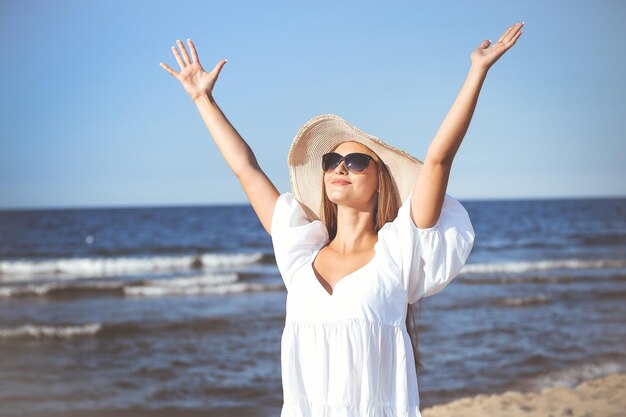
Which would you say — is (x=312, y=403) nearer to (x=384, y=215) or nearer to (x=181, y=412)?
(x=384, y=215)

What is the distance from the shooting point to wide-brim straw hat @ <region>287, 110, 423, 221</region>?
271 centimetres

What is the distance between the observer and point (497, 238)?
98.7ft

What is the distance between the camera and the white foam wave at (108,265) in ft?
64.9

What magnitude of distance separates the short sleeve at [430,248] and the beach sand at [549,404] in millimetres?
3970

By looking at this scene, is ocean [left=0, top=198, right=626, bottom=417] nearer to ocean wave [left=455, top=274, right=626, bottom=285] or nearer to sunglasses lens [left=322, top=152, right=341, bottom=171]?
ocean wave [left=455, top=274, right=626, bottom=285]

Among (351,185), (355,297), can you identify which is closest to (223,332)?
(351,185)

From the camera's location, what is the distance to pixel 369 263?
2.52 metres

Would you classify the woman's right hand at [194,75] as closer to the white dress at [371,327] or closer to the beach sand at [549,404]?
the white dress at [371,327]

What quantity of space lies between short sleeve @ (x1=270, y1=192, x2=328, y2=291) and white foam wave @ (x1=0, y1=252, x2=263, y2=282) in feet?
55.4

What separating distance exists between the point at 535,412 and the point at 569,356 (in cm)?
282

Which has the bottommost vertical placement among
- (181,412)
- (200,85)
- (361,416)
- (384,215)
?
(181,412)

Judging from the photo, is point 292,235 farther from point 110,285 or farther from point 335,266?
point 110,285

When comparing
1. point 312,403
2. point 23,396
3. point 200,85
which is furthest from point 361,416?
point 23,396

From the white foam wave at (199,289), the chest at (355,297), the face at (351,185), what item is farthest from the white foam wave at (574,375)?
the white foam wave at (199,289)
